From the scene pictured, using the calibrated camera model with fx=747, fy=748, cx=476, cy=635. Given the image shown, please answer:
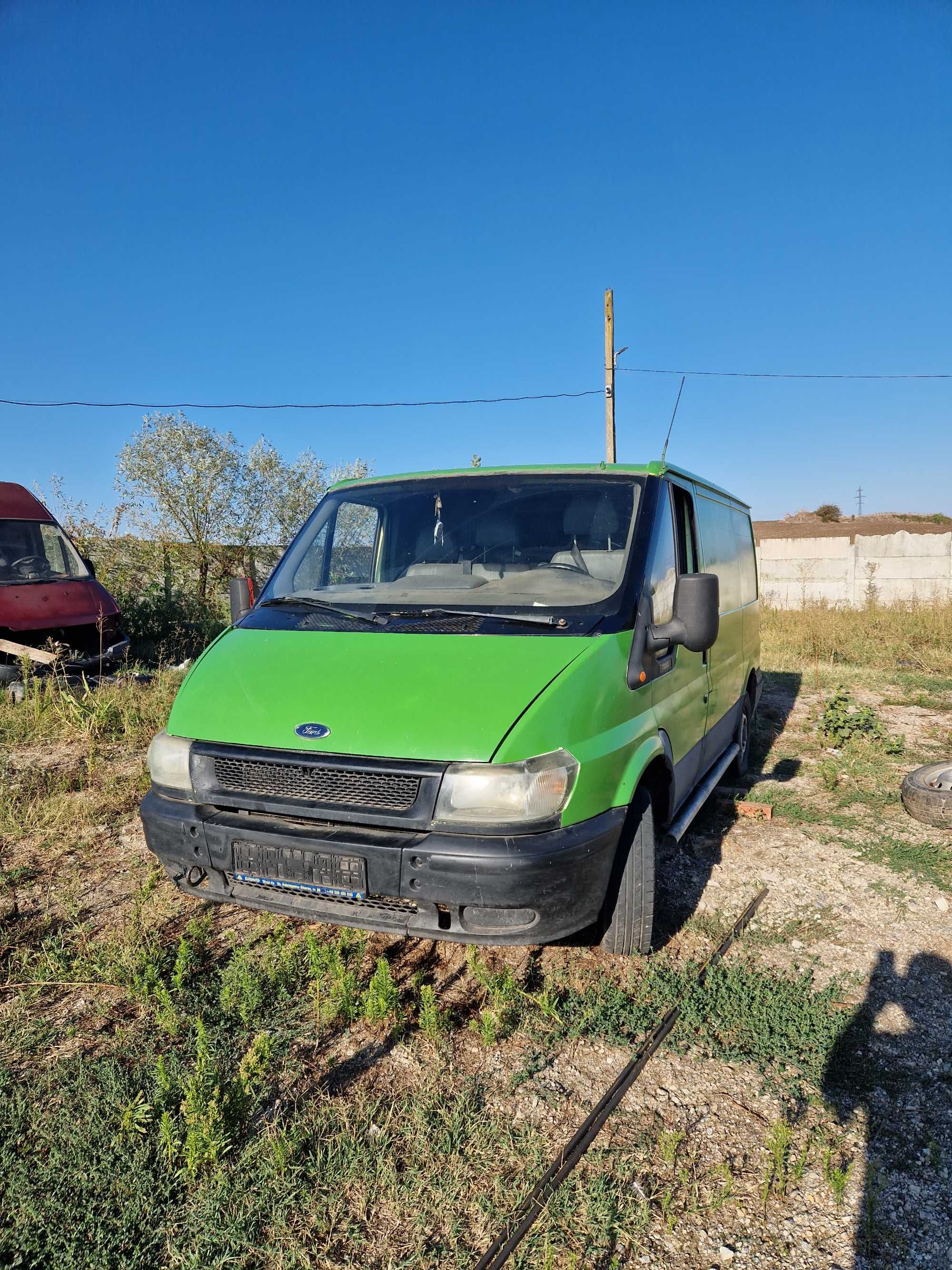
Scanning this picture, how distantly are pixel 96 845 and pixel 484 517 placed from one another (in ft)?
10.2

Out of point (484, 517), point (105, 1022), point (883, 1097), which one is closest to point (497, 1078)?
point (883, 1097)

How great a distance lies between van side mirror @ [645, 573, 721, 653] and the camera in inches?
126

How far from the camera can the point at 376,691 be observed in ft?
9.20

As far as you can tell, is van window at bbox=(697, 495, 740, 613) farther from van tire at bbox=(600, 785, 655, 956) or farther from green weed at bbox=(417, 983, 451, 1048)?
green weed at bbox=(417, 983, 451, 1048)

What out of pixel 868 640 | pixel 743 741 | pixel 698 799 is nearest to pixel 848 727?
pixel 743 741

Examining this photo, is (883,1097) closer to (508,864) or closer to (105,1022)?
(508,864)

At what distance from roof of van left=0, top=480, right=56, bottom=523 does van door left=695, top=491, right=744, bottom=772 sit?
845 cm

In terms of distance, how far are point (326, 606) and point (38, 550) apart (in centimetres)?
770

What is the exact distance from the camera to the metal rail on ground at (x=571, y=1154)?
192 centimetres

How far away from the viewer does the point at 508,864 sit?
2.45 metres

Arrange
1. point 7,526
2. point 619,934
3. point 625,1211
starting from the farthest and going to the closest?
point 7,526 < point 619,934 < point 625,1211

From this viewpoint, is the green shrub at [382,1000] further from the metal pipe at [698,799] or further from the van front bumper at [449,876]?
the metal pipe at [698,799]

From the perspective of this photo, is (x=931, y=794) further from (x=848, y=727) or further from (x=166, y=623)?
(x=166, y=623)

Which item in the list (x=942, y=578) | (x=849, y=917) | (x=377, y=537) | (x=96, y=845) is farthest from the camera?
(x=942, y=578)
